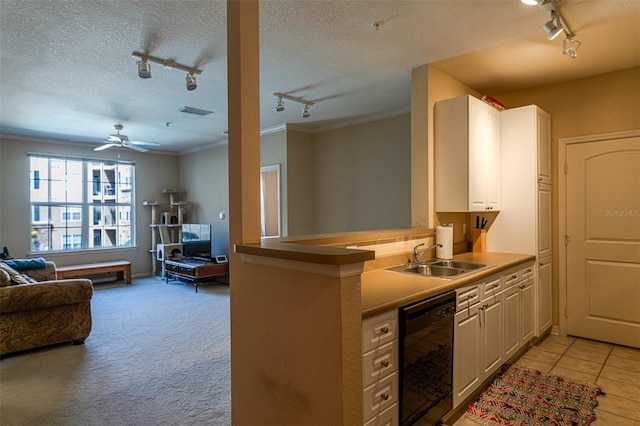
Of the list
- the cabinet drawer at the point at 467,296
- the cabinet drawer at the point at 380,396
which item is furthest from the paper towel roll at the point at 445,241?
the cabinet drawer at the point at 380,396

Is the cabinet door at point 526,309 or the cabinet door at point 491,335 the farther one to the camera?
the cabinet door at point 526,309

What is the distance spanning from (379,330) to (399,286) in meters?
0.49

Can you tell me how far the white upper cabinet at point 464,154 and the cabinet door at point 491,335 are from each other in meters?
0.93

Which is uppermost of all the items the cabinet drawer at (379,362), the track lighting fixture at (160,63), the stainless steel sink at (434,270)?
the track lighting fixture at (160,63)

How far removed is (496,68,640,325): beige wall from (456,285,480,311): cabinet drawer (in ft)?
6.72

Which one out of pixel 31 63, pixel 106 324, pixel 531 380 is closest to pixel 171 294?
pixel 106 324

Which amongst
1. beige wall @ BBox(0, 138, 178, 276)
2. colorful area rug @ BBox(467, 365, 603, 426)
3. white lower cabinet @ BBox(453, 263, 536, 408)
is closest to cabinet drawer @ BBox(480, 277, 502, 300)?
white lower cabinet @ BBox(453, 263, 536, 408)

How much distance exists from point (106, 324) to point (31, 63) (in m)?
2.99

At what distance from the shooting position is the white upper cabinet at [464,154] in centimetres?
322

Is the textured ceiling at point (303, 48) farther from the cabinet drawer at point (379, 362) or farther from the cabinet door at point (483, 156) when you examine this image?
the cabinet drawer at point (379, 362)

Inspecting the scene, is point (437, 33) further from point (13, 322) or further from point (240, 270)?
point (13, 322)

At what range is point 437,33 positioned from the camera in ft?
9.00

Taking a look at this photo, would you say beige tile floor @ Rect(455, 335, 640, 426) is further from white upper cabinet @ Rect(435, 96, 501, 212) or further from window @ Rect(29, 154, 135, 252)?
window @ Rect(29, 154, 135, 252)

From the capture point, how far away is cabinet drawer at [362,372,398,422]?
1650 millimetres
